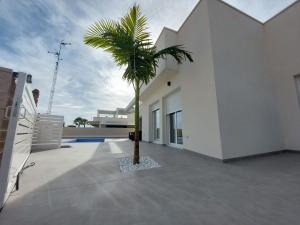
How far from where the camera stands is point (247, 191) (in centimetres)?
210

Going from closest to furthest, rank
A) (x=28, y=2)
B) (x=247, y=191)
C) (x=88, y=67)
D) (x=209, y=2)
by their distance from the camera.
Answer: (x=247, y=191)
(x=28, y=2)
(x=209, y=2)
(x=88, y=67)

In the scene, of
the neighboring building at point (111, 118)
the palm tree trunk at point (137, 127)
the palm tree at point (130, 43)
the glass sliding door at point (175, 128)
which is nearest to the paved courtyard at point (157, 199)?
the palm tree trunk at point (137, 127)

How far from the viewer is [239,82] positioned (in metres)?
4.76

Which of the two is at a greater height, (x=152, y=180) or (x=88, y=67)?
(x=88, y=67)

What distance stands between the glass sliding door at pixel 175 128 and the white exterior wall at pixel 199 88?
0.93 metres

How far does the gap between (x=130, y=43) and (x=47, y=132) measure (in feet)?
22.1

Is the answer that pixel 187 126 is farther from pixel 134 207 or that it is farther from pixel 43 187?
pixel 43 187

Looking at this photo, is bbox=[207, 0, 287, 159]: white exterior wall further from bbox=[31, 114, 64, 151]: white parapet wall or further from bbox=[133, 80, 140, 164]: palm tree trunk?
bbox=[31, 114, 64, 151]: white parapet wall

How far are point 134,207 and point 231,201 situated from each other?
4.37 ft

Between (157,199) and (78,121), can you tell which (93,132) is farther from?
(78,121)

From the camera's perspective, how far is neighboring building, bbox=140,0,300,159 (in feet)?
14.3

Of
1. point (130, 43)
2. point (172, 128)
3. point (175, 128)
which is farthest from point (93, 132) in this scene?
point (130, 43)

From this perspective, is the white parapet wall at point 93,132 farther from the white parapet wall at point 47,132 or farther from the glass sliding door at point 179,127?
the glass sliding door at point 179,127

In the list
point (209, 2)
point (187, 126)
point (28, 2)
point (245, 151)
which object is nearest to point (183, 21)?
point (209, 2)
